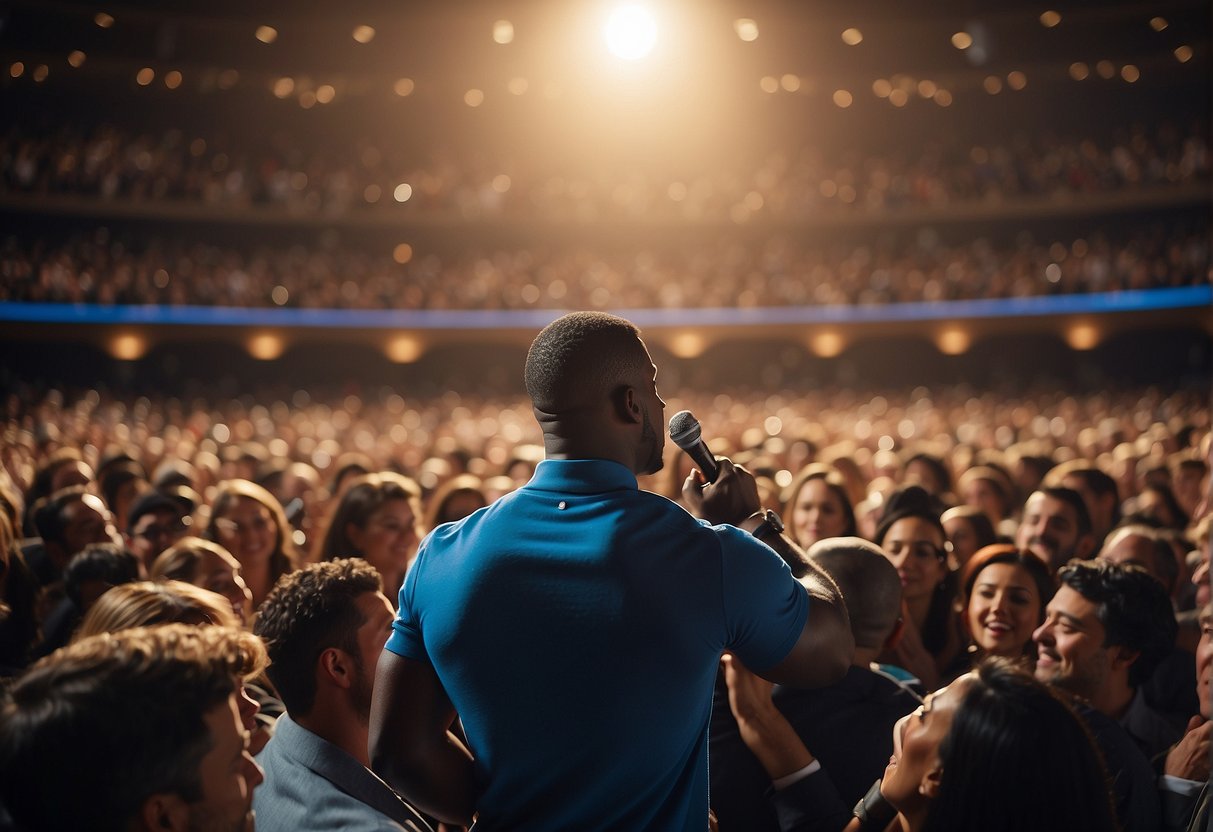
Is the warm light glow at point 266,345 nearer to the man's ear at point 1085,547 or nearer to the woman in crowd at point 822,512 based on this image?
the woman in crowd at point 822,512

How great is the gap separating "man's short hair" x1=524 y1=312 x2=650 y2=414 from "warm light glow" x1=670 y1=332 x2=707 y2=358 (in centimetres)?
2257

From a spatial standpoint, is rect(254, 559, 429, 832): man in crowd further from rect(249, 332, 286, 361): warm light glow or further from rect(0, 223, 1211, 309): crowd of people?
rect(249, 332, 286, 361): warm light glow

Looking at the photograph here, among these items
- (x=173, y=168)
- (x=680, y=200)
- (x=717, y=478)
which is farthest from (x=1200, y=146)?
(x=717, y=478)

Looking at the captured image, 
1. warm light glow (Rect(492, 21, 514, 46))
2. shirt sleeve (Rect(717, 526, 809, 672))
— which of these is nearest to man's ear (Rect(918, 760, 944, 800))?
shirt sleeve (Rect(717, 526, 809, 672))

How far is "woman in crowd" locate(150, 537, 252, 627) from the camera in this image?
3.98m

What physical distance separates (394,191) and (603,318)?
24929 millimetres

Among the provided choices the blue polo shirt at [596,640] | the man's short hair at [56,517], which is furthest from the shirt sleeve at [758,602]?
the man's short hair at [56,517]

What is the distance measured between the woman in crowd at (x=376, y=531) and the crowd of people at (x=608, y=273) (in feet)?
63.3

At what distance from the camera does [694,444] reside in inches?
89.5

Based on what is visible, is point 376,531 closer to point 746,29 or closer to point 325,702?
point 325,702

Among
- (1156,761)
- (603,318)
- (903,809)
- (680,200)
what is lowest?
(1156,761)

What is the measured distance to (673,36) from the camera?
25.4 metres

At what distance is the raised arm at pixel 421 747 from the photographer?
198cm

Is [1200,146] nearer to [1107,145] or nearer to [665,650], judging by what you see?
[1107,145]
